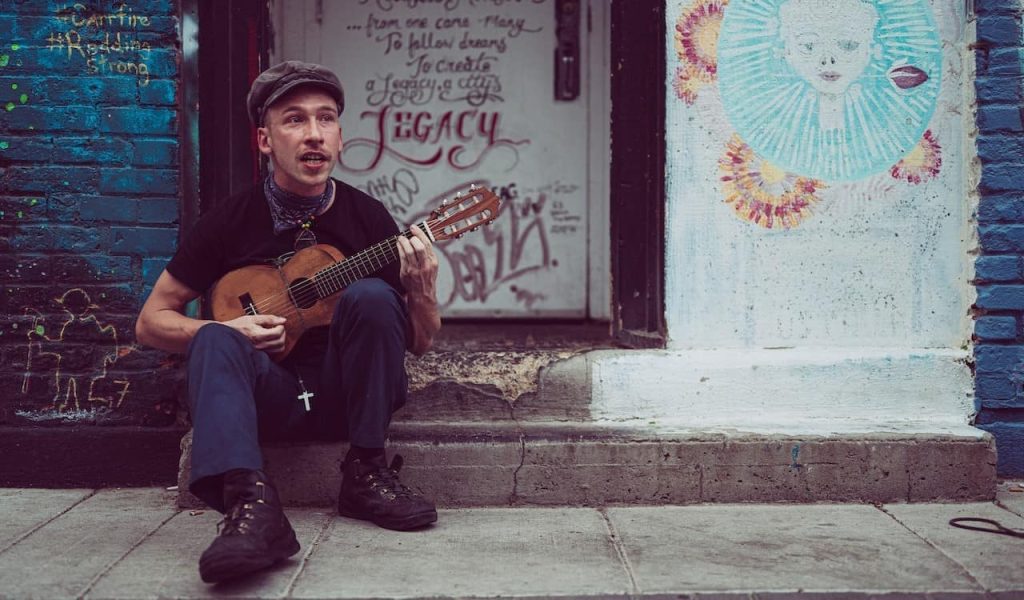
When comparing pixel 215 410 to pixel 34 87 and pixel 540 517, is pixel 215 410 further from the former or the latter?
pixel 34 87

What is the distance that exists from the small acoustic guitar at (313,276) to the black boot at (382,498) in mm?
473

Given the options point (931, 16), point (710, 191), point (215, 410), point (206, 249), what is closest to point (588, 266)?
point (710, 191)

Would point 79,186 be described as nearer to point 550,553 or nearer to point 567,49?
point 550,553

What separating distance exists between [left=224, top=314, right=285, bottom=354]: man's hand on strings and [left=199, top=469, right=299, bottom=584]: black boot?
47cm

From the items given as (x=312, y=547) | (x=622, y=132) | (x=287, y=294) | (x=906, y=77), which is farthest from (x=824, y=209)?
(x=312, y=547)

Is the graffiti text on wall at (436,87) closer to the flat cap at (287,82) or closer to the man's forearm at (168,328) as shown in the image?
the flat cap at (287,82)

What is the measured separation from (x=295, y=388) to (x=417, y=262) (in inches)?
23.6

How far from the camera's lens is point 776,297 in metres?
4.13

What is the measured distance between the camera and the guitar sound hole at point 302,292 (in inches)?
134

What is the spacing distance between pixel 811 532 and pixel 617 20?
219 centimetres

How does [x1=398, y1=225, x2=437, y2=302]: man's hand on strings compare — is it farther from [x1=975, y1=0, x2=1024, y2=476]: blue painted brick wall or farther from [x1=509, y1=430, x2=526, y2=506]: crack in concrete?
[x1=975, y1=0, x2=1024, y2=476]: blue painted brick wall

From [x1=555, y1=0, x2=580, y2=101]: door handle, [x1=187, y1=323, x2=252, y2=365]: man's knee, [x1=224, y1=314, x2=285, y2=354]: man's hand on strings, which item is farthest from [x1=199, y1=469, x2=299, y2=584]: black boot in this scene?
[x1=555, y1=0, x2=580, y2=101]: door handle

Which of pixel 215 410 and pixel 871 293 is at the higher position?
pixel 871 293

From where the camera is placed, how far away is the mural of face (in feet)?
13.4
